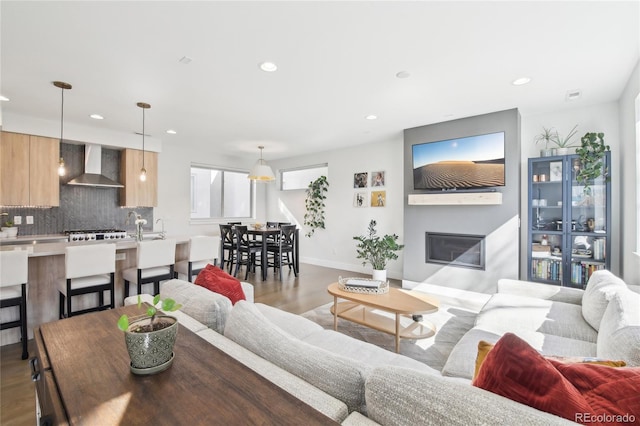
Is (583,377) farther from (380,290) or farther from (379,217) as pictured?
(379,217)

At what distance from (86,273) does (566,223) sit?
539cm

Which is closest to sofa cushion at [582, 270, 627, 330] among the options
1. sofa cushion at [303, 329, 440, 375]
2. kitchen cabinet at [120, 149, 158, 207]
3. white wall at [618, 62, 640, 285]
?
white wall at [618, 62, 640, 285]

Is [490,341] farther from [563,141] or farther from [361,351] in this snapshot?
[563,141]

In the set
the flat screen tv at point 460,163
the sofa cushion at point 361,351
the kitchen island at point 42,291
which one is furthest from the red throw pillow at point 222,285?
the flat screen tv at point 460,163

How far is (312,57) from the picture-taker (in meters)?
2.56

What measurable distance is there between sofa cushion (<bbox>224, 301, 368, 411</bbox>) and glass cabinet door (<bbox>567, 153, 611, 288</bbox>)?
3932 mm

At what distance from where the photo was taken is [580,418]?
28.1 inches

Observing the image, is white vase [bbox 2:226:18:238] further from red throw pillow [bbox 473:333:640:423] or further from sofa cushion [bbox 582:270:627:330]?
sofa cushion [bbox 582:270:627:330]

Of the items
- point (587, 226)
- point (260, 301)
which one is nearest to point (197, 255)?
point (260, 301)

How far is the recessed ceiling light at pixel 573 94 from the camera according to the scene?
10.7ft

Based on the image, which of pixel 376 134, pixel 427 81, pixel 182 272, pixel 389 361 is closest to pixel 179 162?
pixel 182 272

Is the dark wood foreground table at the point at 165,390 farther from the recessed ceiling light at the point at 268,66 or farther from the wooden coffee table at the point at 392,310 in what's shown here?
the recessed ceiling light at the point at 268,66

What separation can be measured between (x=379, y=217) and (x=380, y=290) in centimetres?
295

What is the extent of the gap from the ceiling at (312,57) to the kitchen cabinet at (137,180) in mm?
1251
